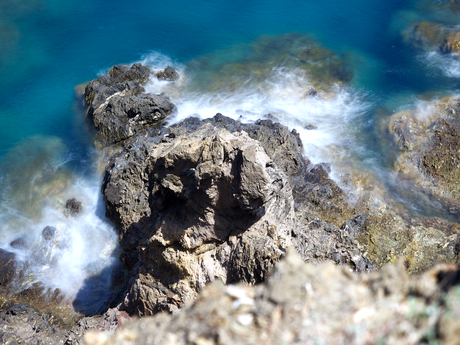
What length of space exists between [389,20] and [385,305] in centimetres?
3548

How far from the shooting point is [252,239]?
8.94 metres

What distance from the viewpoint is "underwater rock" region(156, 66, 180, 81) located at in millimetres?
25875

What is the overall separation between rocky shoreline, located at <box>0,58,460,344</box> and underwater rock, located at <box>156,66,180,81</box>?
127 millimetres

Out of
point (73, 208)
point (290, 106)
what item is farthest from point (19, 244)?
point (290, 106)

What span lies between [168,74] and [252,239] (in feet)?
65.9

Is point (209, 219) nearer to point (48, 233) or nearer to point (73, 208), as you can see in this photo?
point (48, 233)

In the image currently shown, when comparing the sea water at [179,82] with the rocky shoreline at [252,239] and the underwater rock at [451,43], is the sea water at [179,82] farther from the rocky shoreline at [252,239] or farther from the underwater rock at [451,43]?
the rocky shoreline at [252,239]

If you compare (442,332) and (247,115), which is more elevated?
(442,332)

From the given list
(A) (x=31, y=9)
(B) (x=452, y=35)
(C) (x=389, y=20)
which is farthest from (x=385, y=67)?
(A) (x=31, y=9)

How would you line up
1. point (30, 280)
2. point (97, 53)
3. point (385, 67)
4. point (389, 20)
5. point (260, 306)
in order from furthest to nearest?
1. point (389, 20)
2. point (97, 53)
3. point (385, 67)
4. point (30, 280)
5. point (260, 306)

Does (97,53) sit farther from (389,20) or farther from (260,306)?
(260,306)

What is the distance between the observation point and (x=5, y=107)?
25125 mm

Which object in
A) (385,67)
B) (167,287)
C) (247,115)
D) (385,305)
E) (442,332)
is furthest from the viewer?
(385,67)

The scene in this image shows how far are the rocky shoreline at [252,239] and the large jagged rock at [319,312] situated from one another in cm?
1
